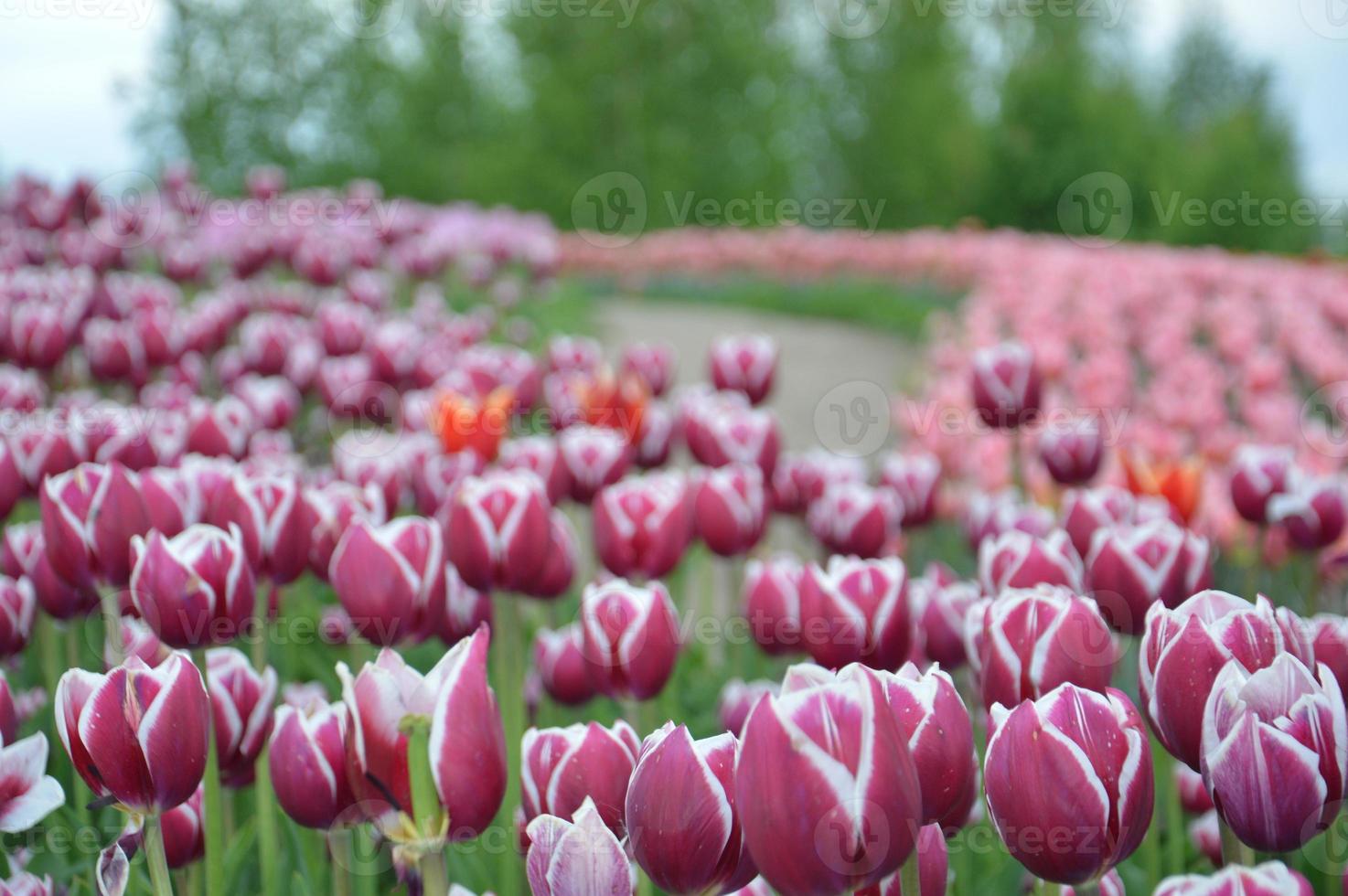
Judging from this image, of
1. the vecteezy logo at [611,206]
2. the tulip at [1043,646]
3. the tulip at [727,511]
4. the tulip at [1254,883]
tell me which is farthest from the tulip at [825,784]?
the vecteezy logo at [611,206]

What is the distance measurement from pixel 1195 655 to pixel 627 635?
0.74 meters

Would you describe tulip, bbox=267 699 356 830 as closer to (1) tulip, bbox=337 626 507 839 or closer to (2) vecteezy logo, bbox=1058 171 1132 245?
(1) tulip, bbox=337 626 507 839

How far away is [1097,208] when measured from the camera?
1998cm

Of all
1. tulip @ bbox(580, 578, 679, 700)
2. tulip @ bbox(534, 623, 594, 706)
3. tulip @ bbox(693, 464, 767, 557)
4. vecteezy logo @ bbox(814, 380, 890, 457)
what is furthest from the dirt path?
tulip @ bbox(580, 578, 679, 700)

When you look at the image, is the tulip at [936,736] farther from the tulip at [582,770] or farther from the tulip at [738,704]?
the tulip at [738,704]

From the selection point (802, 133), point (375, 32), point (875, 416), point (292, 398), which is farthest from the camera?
point (802, 133)

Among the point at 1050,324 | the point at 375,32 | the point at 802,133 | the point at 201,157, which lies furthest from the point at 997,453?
the point at 802,133

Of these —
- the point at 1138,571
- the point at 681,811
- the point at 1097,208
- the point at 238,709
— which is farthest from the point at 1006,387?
the point at 1097,208

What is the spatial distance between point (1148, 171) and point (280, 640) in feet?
60.8

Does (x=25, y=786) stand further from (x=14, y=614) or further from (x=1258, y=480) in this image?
(x=1258, y=480)

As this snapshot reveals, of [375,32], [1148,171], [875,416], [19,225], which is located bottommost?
[875,416]

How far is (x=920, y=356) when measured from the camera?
417 inches

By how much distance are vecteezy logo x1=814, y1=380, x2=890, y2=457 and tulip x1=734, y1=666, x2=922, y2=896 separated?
21.2 feet

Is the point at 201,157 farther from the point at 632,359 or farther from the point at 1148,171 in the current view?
the point at 632,359
